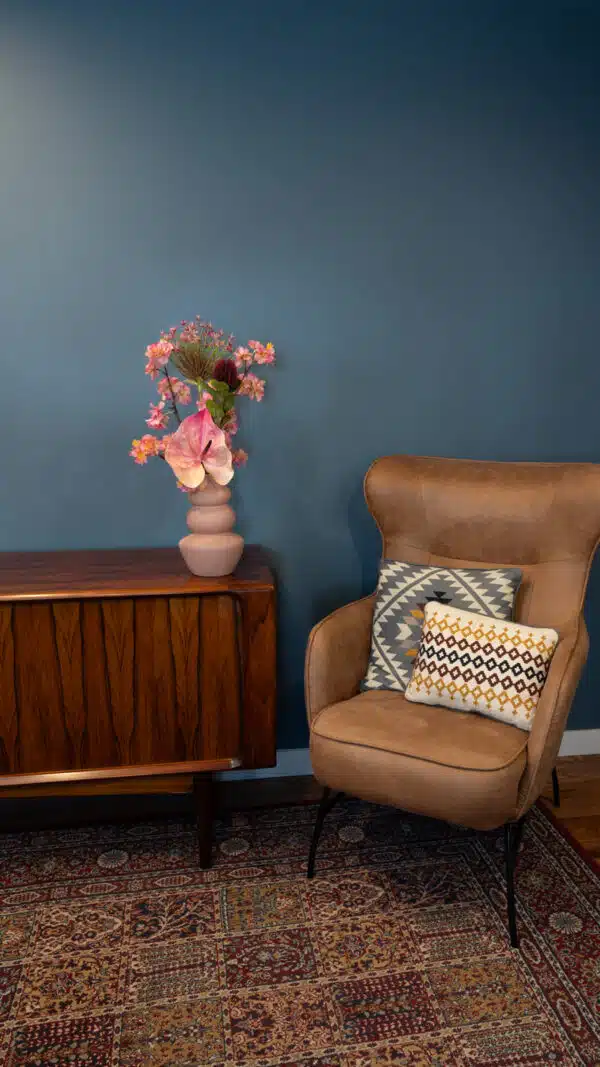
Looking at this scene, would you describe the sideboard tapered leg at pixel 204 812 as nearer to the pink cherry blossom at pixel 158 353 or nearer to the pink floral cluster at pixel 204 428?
the pink floral cluster at pixel 204 428

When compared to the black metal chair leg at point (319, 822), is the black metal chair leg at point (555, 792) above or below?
below

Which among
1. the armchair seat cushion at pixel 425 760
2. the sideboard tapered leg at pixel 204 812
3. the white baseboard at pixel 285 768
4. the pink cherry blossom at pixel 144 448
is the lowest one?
the white baseboard at pixel 285 768

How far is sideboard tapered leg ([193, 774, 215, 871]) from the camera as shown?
2.18 m

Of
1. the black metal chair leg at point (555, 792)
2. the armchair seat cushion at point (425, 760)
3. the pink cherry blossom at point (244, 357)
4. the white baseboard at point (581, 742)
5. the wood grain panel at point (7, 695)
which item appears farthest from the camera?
the white baseboard at point (581, 742)

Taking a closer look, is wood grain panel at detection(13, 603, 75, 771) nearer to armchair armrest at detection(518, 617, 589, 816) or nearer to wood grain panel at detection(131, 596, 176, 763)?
wood grain panel at detection(131, 596, 176, 763)

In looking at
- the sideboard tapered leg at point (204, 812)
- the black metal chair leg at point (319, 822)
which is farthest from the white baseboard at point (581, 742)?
the sideboard tapered leg at point (204, 812)

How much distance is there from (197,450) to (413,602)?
712 millimetres

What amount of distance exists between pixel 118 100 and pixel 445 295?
3.54ft

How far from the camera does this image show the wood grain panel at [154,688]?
2082 millimetres

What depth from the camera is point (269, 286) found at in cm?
247

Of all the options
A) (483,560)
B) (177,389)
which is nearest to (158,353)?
(177,389)

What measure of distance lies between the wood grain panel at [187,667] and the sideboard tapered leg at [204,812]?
0.07m

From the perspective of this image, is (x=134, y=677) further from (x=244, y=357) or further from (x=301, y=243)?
(x=301, y=243)

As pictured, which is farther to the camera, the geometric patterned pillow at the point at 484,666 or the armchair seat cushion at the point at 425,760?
the geometric patterned pillow at the point at 484,666
